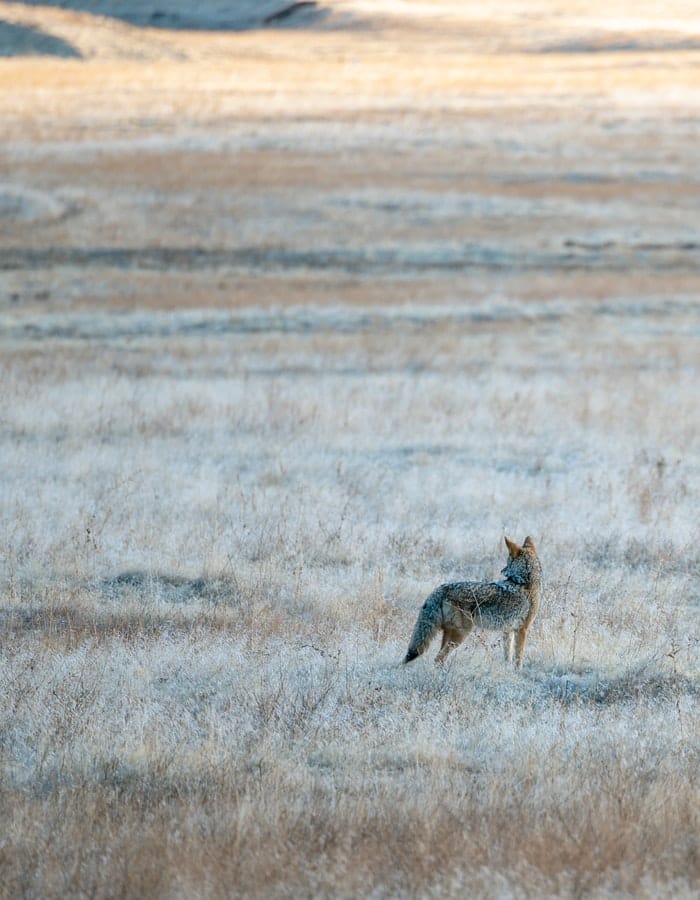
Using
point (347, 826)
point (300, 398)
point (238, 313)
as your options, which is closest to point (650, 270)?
point (238, 313)

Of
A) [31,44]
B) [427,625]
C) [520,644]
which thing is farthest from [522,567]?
[31,44]

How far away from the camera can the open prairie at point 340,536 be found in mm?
4227

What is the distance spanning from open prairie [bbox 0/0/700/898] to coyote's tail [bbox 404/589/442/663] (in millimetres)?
198

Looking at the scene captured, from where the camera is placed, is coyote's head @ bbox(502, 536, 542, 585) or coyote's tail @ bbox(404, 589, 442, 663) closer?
coyote's tail @ bbox(404, 589, 442, 663)

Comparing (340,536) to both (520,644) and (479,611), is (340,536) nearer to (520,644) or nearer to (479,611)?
(520,644)

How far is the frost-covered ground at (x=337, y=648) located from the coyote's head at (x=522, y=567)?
0.44 m

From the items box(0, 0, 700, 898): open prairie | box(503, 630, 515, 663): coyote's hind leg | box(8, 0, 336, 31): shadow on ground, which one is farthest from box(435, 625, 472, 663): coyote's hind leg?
box(8, 0, 336, 31): shadow on ground

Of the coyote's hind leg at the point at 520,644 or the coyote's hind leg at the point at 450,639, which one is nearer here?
the coyote's hind leg at the point at 450,639

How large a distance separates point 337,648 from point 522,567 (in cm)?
105

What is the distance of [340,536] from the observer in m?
8.71

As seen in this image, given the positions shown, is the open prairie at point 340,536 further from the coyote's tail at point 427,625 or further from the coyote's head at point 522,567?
the coyote's head at point 522,567

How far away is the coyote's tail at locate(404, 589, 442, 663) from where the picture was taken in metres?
5.71

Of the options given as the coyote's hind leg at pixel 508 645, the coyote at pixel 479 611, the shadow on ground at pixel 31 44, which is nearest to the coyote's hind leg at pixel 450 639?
the coyote at pixel 479 611

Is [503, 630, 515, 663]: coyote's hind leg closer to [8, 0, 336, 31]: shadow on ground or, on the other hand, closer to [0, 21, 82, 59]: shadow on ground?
[0, 21, 82, 59]: shadow on ground
